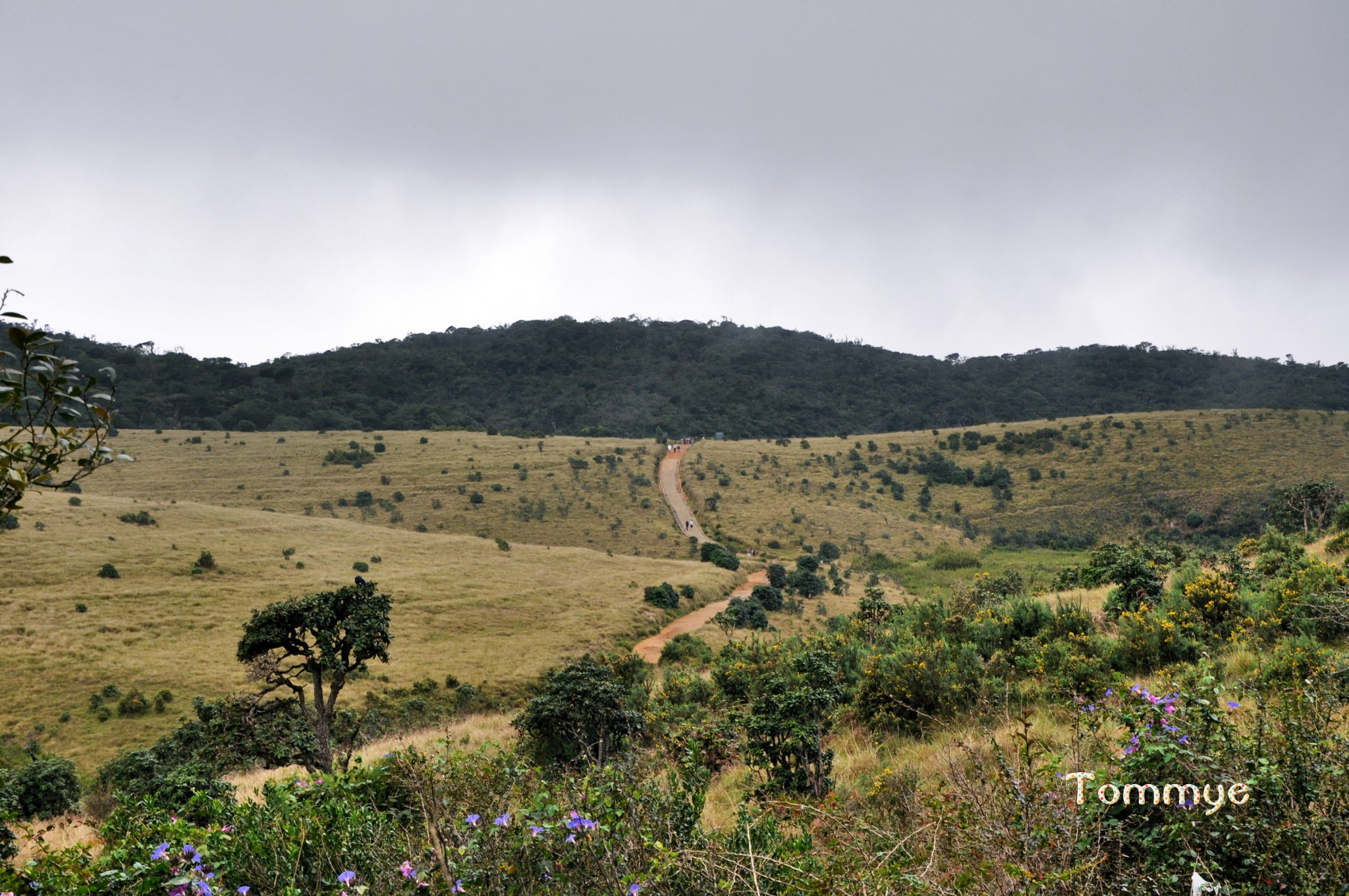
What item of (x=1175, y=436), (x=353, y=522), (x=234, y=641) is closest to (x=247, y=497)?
(x=353, y=522)

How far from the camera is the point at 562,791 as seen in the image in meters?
3.95

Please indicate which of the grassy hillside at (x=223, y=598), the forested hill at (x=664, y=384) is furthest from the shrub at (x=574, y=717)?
the forested hill at (x=664, y=384)

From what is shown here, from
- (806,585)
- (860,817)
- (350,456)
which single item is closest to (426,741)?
(860,817)

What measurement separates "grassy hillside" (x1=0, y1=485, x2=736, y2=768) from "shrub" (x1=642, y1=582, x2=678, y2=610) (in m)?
0.72

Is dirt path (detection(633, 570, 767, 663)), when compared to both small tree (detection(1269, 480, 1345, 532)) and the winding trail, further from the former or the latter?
small tree (detection(1269, 480, 1345, 532))

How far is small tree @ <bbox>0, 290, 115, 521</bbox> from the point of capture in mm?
2523

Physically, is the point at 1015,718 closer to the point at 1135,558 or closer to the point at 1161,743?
the point at 1161,743

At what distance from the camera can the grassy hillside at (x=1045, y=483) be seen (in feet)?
159

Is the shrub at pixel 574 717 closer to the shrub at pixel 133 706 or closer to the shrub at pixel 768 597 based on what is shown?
the shrub at pixel 133 706

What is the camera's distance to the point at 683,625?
97.1ft

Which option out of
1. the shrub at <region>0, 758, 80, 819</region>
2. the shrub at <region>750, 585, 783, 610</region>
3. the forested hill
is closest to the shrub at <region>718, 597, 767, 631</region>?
the shrub at <region>750, 585, 783, 610</region>

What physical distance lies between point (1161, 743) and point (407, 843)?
3.50 m

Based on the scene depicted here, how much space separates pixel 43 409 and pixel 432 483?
56916 millimetres

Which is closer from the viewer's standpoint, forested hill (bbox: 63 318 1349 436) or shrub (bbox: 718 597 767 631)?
shrub (bbox: 718 597 767 631)
